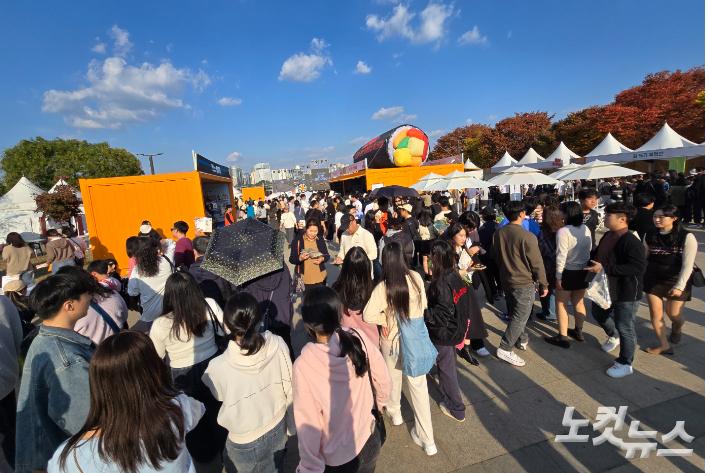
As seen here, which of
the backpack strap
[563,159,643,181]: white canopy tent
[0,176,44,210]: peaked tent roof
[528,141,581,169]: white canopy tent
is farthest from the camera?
[528,141,581,169]: white canopy tent

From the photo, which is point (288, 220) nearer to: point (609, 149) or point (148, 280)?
point (148, 280)

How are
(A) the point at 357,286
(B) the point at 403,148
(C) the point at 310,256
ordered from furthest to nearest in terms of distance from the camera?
(B) the point at 403,148
(C) the point at 310,256
(A) the point at 357,286

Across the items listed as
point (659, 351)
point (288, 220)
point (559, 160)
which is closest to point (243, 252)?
point (659, 351)

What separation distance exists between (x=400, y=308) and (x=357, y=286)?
1.88 ft

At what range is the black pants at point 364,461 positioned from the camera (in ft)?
5.71

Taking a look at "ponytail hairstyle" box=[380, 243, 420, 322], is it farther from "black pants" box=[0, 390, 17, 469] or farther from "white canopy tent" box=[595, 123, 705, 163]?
"white canopy tent" box=[595, 123, 705, 163]

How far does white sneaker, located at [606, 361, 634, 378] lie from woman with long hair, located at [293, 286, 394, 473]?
3.06m

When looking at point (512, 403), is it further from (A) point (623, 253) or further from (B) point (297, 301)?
(B) point (297, 301)

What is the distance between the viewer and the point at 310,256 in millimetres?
4191

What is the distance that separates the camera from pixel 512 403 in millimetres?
3098

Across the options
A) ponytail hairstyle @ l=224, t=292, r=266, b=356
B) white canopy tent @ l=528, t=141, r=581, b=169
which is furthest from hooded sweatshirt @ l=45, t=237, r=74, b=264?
white canopy tent @ l=528, t=141, r=581, b=169

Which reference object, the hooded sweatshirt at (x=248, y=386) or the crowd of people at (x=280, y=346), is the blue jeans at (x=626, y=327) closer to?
the crowd of people at (x=280, y=346)

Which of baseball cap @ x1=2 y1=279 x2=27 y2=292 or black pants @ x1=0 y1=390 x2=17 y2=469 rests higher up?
baseball cap @ x1=2 y1=279 x2=27 y2=292

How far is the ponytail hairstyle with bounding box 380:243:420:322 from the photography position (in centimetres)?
246
